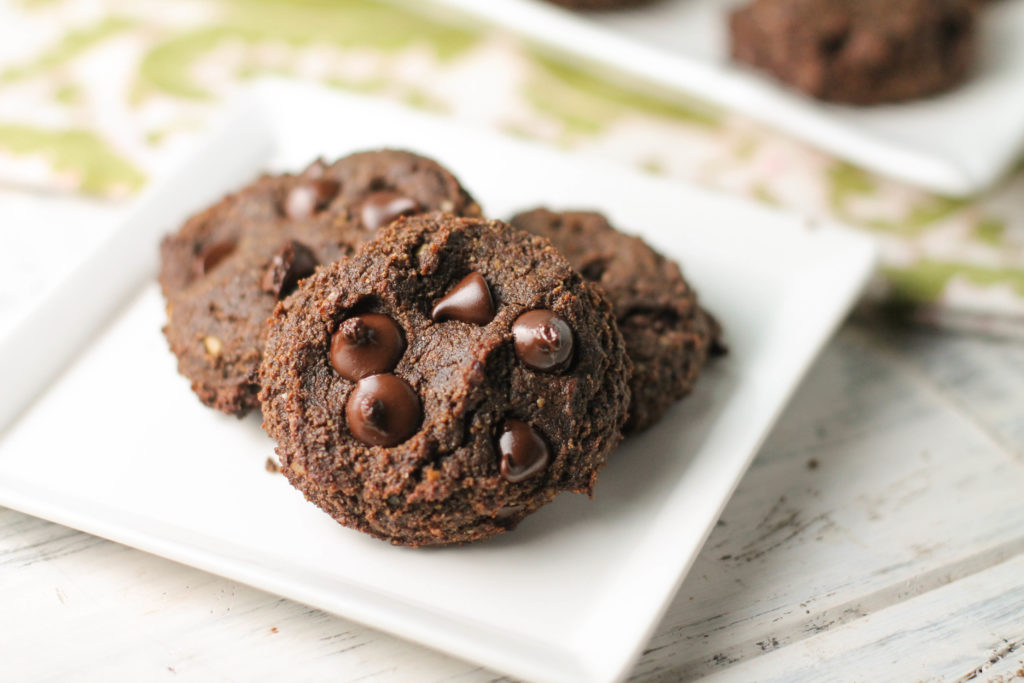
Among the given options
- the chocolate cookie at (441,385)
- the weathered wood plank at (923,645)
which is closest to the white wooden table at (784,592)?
the weathered wood plank at (923,645)

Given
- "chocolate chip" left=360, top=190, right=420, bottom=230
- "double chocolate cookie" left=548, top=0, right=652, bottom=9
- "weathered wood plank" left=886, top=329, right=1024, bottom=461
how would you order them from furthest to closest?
"double chocolate cookie" left=548, top=0, right=652, bottom=9
"weathered wood plank" left=886, top=329, right=1024, bottom=461
"chocolate chip" left=360, top=190, right=420, bottom=230

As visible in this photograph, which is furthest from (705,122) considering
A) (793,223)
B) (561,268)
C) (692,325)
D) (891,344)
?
(561,268)

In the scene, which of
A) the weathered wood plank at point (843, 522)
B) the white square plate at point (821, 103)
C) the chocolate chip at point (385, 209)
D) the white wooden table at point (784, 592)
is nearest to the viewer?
the white wooden table at point (784, 592)

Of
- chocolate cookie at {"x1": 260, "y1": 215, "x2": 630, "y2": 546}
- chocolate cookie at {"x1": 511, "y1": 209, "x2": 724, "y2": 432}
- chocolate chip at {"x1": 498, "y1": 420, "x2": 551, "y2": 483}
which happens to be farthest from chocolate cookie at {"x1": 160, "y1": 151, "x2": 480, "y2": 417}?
chocolate chip at {"x1": 498, "y1": 420, "x2": 551, "y2": 483}

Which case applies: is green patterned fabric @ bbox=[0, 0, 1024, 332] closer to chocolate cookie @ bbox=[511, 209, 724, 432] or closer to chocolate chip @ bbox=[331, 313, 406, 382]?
chocolate cookie @ bbox=[511, 209, 724, 432]

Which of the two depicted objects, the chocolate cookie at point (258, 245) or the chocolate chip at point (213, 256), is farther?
the chocolate chip at point (213, 256)

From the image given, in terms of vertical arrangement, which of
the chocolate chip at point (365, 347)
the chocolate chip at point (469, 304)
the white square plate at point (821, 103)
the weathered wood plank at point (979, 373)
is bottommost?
the weathered wood plank at point (979, 373)

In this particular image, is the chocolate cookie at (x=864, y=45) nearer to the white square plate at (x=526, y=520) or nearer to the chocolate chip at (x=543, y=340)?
the white square plate at (x=526, y=520)
